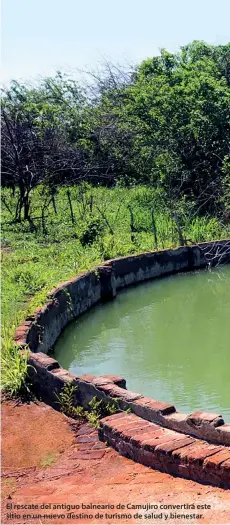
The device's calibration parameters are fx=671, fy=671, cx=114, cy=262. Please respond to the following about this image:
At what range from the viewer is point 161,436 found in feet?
14.8

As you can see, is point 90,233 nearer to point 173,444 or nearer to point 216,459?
point 173,444

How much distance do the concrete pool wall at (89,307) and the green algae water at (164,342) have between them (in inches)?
8.8

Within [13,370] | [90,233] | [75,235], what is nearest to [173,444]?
[13,370]

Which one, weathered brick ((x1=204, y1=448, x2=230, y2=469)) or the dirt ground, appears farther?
weathered brick ((x1=204, y1=448, x2=230, y2=469))

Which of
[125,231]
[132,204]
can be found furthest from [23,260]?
[132,204]

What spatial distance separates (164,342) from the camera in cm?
853

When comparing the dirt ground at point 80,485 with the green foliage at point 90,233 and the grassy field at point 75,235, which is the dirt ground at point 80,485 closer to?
→ the grassy field at point 75,235

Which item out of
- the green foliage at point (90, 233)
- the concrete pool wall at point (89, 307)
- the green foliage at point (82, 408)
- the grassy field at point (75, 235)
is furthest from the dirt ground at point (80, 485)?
the green foliage at point (90, 233)

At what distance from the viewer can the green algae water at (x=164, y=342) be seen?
6840 mm

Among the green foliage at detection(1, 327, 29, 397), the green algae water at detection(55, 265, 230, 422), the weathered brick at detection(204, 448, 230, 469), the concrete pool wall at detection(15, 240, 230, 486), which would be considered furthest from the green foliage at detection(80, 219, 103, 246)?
the weathered brick at detection(204, 448, 230, 469)

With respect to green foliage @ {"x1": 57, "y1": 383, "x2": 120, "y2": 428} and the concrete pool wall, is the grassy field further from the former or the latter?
green foliage @ {"x1": 57, "y1": 383, "x2": 120, "y2": 428}

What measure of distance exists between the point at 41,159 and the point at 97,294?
20.7 ft

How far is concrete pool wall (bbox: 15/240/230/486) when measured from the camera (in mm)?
4781

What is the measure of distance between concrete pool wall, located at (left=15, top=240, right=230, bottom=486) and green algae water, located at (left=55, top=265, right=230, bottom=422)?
8.8 inches
